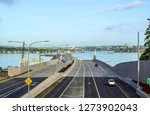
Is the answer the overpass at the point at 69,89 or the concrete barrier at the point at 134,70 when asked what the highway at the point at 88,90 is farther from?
the concrete barrier at the point at 134,70

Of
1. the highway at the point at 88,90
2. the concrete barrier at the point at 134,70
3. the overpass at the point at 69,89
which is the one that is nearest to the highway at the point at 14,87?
the overpass at the point at 69,89

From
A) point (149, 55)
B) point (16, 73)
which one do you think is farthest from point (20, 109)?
point (149, 55)

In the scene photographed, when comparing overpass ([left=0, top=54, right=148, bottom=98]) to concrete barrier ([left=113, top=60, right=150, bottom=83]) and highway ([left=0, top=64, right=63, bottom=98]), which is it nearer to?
highway ([left=0, top=64, right=63, bottom=98])

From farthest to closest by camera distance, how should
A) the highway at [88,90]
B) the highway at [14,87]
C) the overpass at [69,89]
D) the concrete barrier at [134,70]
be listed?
the concrete barrier at [134,70]
the highway at [14,87]
the overpass at [69,89]
the highway at [88,90]

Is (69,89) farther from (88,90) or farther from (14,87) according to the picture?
(14,87)

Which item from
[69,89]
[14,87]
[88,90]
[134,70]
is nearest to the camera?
[88,90]

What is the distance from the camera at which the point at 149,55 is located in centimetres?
12156

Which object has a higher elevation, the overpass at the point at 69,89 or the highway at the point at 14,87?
the overpass at the point at 69,89

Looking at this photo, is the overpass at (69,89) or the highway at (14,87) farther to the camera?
the highway at (14,87)

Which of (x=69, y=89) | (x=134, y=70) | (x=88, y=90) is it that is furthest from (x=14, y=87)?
(x=134, y=70)

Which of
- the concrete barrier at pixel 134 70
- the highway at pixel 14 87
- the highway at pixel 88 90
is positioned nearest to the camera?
the highway at pixel 88 90

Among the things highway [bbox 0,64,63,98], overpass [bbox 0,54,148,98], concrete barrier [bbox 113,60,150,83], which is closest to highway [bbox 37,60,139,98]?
overpass [bbox 0,54,148,98]

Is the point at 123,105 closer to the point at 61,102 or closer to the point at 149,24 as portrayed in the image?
the point at 61,102

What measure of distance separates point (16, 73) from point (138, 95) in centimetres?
5778
